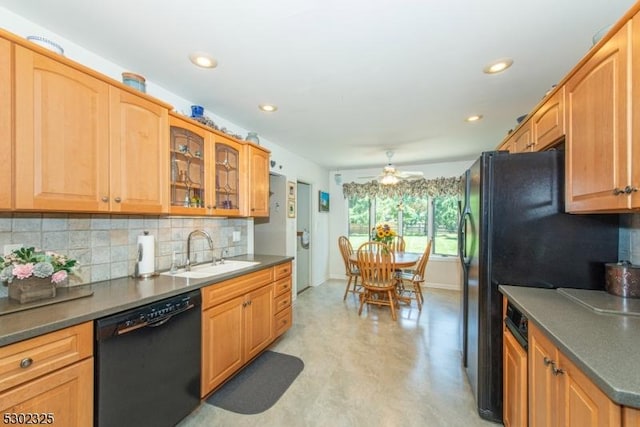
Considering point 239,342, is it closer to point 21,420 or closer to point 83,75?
point 21,420

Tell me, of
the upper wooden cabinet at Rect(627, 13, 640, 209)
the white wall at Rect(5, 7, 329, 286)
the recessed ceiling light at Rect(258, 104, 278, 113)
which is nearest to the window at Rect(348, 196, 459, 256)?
the white wall at Rect(5, 7, 329, 286)

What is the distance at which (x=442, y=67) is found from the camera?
1.80 metres

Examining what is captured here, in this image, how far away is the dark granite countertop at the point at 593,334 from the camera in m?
0.71

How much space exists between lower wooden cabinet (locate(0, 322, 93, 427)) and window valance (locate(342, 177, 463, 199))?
15.3ft

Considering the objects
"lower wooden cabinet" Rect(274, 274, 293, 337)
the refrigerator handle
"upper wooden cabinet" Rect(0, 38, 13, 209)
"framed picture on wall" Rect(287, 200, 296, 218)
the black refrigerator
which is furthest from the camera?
"framed picture on wall" Rect(287, 200, 296, 218)

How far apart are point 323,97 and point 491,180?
147cm

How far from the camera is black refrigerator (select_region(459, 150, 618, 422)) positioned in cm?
149

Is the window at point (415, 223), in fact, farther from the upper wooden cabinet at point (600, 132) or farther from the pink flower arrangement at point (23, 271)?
the pink flower arrangement at point (23, 271)

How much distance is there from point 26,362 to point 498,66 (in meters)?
2.95

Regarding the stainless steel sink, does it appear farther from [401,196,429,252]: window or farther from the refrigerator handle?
[401,196,429,252]: window

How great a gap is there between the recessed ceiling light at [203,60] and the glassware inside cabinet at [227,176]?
690mm

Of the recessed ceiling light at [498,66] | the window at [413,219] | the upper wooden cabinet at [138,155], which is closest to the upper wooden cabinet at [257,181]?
the upper wooden cabinet at [138,155]

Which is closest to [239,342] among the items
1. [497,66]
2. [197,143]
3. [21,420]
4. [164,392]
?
[164,392]

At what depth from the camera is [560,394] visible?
Answer: 976 millimetres
